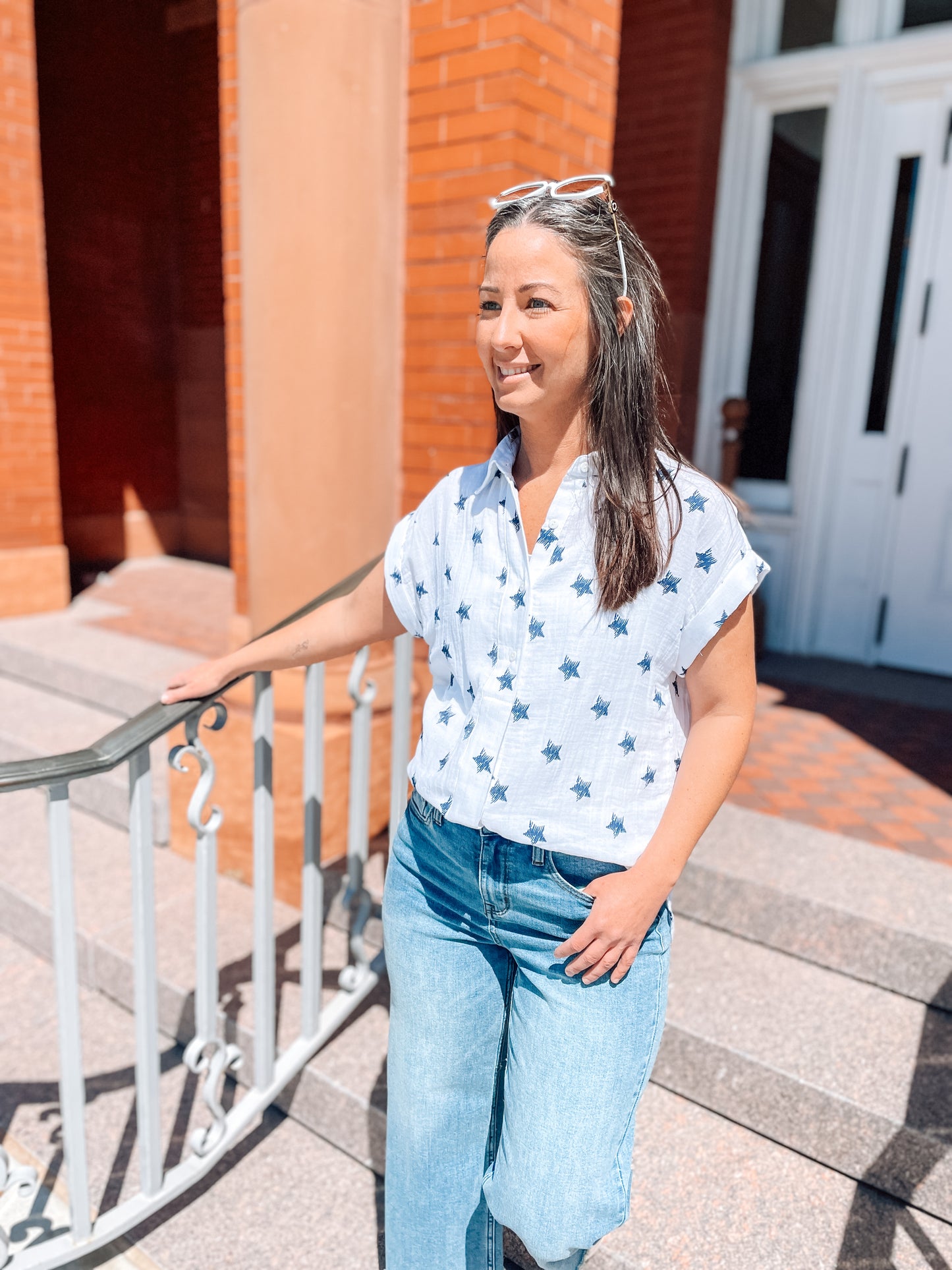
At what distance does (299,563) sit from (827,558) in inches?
127

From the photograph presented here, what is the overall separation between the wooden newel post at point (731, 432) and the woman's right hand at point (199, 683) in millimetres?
3766

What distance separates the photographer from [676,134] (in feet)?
16.4

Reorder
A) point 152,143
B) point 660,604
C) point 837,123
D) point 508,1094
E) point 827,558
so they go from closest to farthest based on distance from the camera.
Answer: point 660,604 → point 508,1094 → point 837,123 → point 827,558 → point 152,143

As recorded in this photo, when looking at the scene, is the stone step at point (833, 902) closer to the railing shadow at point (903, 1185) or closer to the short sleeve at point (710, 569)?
the railing shadow at point (903, 1185)

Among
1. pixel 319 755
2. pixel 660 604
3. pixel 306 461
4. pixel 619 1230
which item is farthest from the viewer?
pixel 306 461

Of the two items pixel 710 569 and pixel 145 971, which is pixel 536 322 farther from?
pixel 145 971

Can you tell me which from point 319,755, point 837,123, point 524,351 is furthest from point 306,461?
point 837,123

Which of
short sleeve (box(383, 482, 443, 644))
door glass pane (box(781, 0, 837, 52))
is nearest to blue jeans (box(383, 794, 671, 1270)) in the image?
short sleeve (box(383, 482, 443, 644))

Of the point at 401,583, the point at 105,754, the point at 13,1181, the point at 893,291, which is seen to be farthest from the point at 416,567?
the point at 893,291

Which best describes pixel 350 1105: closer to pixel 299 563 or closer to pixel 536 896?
pixel 536 896

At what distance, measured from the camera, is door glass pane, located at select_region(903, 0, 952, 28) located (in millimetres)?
4480

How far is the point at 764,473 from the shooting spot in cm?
533

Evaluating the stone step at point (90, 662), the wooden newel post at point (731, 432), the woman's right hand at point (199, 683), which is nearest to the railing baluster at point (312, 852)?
the woman's right hand at point (199, 683)

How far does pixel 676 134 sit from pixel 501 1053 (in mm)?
4906
